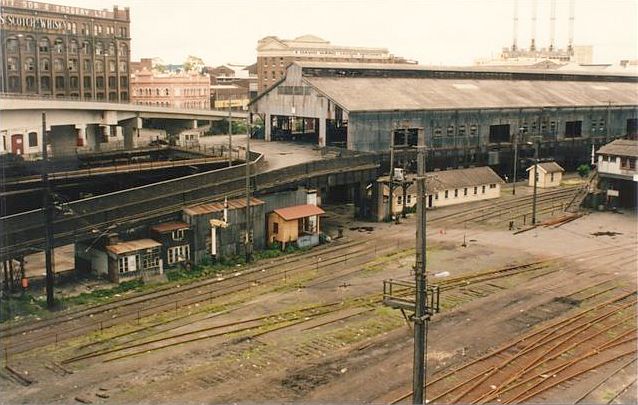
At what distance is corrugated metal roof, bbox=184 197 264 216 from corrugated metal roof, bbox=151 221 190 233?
65cm

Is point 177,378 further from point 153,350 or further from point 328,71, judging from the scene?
point 328,71

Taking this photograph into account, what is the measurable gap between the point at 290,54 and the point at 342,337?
374ft

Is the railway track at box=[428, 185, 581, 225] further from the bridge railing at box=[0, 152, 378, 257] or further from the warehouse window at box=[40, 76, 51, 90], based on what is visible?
the warehouse window at box=[40, 76, 51, 90]

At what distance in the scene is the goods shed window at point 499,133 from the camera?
6706 centimetres

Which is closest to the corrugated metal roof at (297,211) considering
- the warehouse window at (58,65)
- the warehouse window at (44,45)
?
the warehouse window at (44,45)

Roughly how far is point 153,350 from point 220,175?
15.5 metres

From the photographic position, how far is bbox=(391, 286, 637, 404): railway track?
21469 millimetres

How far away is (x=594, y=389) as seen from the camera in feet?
72.3

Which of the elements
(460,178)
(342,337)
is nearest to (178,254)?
(342,337)

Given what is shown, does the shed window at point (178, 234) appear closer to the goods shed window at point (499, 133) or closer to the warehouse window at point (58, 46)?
the goods shed window at point (499, 133)

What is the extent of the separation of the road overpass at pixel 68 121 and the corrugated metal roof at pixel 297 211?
20082 millimetres

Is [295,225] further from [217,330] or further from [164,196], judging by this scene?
[217,330]

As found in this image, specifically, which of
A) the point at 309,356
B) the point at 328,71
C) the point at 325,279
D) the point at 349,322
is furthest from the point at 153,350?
the point at 328,71

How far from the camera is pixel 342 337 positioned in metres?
26.1
